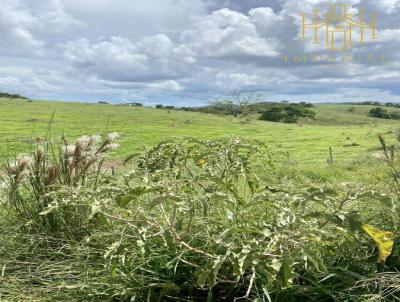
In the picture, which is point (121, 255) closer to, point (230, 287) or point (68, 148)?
point (230, 287)

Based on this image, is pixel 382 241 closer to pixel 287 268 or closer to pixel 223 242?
pixel 287 268

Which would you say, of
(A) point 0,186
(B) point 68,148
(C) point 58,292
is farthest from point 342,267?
(A) point 0,186

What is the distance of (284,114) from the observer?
7144 cm

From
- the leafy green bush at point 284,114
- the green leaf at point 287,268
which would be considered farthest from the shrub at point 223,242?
the leafy green bush at point 284,114

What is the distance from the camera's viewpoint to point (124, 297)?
271 centimetres

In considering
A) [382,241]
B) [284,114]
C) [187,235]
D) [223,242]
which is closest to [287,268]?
[223,242]

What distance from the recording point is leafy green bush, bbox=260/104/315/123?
2711 inches

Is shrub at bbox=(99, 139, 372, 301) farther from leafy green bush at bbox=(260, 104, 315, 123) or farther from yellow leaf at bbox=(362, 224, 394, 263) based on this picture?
leafy green bush at bbox=(260, 104, 315, 123)

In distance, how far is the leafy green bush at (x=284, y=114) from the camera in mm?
68869

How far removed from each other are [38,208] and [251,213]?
5.21ft

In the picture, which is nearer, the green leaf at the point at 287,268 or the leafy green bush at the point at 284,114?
the green leaf at the point at 287,268

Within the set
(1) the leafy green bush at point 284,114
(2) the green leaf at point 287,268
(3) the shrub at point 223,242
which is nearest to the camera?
(2) the green leaf at point 287,268

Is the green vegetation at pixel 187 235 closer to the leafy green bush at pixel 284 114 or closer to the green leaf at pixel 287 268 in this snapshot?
the green leaf at pixel 287 268

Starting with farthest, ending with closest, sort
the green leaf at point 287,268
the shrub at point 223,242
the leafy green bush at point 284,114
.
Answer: the leafy green bush at point 284,114
the shrub at point 223,242
the green leaf at point 287,268
